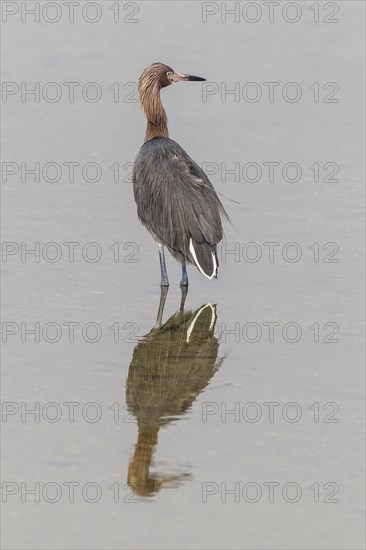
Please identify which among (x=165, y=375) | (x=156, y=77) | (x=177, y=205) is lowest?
(x=165, y=375)

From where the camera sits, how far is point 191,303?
11.9 meters

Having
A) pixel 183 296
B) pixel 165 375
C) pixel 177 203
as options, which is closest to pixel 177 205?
pixel 177 203

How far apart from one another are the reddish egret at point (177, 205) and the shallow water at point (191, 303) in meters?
0.45

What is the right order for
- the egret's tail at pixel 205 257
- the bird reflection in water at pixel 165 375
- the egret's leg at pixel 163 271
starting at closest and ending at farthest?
1. the bird reflection in water at pixel 165 375
2. the egret's tail at pixel 205 257
3. the egret's leg at pixel 163 271

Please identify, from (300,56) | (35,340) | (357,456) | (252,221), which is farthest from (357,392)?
(300,56)

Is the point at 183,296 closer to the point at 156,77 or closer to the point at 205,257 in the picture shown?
the point at 205,257

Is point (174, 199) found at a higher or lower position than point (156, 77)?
lower

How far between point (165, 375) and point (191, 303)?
1.75m

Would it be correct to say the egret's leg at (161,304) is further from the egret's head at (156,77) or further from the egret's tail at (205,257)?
the egret's head at (156,77)

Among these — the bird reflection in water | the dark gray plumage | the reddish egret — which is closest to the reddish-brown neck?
the reddish egret

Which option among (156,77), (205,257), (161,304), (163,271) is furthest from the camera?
(156,77)

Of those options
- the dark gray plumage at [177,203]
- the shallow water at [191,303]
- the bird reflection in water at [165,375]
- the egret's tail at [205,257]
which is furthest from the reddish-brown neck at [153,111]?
the bird reflection in water at [165,375]

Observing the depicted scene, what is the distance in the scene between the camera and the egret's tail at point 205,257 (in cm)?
1159

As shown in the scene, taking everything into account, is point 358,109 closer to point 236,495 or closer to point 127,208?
point 127,208
